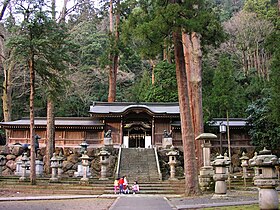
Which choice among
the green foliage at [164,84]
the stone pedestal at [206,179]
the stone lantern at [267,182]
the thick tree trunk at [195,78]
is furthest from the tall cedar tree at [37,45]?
the green foliage at [164,84]

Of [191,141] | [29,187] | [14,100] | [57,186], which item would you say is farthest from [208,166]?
[14,100]

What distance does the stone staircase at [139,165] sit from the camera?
18500 millimetres

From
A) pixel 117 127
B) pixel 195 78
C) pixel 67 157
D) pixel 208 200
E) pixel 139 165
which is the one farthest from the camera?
pixel 117 127

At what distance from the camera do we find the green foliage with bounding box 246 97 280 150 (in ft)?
78.5

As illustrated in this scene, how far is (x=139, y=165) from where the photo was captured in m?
20.9

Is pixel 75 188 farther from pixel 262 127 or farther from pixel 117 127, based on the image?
pixel 262 127

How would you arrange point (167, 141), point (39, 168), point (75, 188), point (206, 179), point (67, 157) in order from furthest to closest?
point (167, 141) → point (67, 157) → point (39, 168) → point (75, 188) → point (206, 179)

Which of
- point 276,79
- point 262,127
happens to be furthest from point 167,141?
point 276,79

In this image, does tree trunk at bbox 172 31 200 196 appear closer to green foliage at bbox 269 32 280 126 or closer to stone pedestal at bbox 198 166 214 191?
stone pedestal at bbox 198 166 214 191

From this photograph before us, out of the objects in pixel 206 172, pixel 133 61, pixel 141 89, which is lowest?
pixel 206 172

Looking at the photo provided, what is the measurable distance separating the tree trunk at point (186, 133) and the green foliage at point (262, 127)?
13.9m

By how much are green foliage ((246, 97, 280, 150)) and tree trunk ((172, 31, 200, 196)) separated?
45.8 ft

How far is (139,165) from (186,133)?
9.73 metres

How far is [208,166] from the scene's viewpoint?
1347 centimetres
